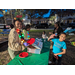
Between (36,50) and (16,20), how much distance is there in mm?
943

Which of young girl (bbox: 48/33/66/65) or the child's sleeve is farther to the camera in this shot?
young girl (bbox: 48/33/66/65)

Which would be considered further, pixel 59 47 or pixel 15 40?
pixel 59 47

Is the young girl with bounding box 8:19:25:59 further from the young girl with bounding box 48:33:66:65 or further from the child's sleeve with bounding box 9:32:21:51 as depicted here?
the young girl with bounding box 48:33:66:65

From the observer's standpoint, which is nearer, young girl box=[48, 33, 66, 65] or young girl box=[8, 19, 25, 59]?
young girl box=[8, 19, 25, 59]

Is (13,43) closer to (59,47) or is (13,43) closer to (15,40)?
(15,40)

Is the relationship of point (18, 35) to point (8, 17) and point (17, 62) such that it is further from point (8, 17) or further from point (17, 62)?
point (8, 17)

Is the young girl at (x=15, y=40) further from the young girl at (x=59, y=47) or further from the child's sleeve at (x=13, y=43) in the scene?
the young girl at (x=59, y=47)

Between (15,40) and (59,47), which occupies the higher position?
(15,40)

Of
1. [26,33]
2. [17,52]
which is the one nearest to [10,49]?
[17,52]

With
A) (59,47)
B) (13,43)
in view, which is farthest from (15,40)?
(59,47)

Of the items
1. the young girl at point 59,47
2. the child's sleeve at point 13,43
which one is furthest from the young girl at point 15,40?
the young girl at point 59,47

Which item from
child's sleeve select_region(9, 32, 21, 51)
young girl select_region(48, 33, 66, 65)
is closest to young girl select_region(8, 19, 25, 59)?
child's sleeve select_region(9, 32, 21, 51)
